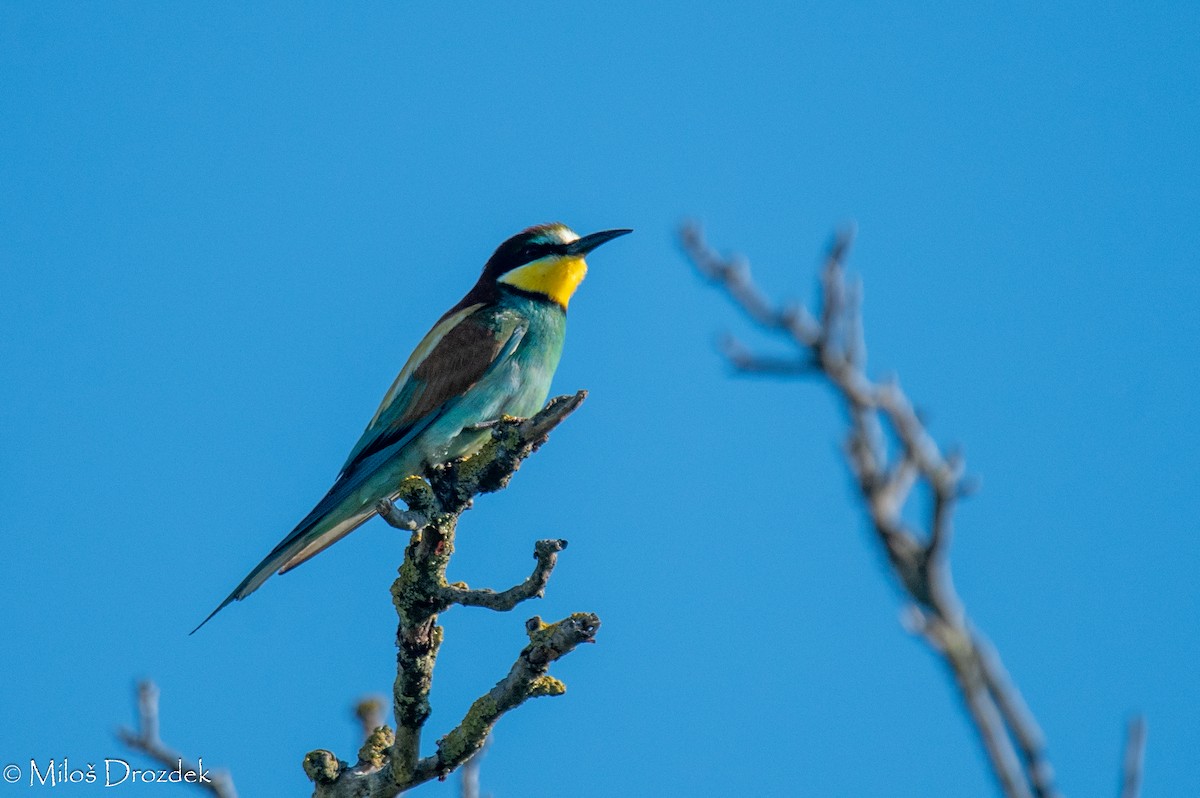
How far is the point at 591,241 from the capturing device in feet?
19.6

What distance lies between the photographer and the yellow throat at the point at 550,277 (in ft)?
18.9

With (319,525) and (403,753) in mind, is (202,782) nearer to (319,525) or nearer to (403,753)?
(403,753)

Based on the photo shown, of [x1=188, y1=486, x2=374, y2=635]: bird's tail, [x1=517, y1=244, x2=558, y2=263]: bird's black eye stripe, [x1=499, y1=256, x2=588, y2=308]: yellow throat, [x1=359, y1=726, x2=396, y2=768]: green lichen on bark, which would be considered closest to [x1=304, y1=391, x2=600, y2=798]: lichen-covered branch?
[x1=359, y1=726, x2=396, y2=768]: green lichen on bark

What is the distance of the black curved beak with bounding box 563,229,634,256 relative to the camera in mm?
5934

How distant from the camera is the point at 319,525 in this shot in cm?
484

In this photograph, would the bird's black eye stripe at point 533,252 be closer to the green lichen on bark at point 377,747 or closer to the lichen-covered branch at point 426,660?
the lichen-covered branch at point 426,660

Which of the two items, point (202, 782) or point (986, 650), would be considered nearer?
point (986, 650)

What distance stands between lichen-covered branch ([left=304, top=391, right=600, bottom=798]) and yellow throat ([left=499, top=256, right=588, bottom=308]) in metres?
2.17

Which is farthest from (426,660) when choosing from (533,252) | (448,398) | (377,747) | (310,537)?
(533,252)

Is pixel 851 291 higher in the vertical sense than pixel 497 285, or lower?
lower

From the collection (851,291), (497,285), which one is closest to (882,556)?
(851,291)

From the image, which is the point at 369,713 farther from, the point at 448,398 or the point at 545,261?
the point at 545,261

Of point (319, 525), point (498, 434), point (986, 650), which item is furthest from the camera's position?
point (319, 525)

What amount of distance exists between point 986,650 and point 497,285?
483 cm
